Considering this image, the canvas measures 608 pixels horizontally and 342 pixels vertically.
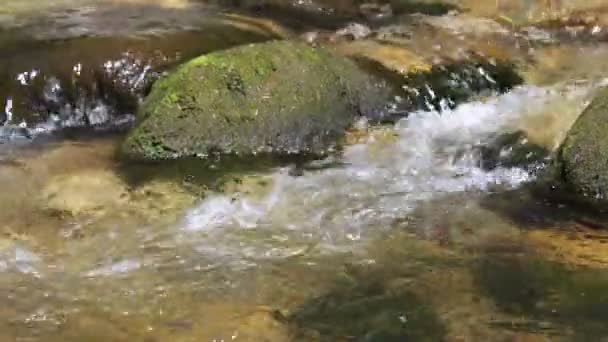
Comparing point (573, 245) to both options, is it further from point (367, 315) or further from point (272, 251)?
point (272, 251)

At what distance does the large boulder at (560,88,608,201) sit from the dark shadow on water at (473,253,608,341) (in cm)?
106

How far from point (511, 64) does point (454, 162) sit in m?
2.26

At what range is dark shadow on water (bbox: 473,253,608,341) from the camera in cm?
368

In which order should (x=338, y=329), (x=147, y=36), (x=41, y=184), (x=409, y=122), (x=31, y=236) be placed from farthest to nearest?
1. (x=147, y=36)
2. (x=409, y=122)
3. (x=41, y=184)
4. (x=31, y=236)
5. (x=338, y=329)

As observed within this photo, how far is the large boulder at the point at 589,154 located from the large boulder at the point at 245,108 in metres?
1.77

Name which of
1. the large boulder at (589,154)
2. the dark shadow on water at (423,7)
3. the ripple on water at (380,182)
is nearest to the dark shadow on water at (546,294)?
the ripple on water at (380,182)

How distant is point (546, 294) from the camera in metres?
3.98

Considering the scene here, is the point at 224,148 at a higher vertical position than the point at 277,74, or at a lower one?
lower

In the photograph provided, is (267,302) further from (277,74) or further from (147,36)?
(147,36)

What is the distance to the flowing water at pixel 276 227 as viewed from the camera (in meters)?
3.78

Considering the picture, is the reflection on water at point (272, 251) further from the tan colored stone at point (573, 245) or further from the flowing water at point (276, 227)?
the tan colored stone at point (573, 245)

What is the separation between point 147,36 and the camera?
7.20 meters

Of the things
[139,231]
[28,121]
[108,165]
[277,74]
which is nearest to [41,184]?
[108,165]

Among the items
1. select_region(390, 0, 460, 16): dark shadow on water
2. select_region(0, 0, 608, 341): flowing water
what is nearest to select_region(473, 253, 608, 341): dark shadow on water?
select_region(0, 0, 608, 341): flowing water
